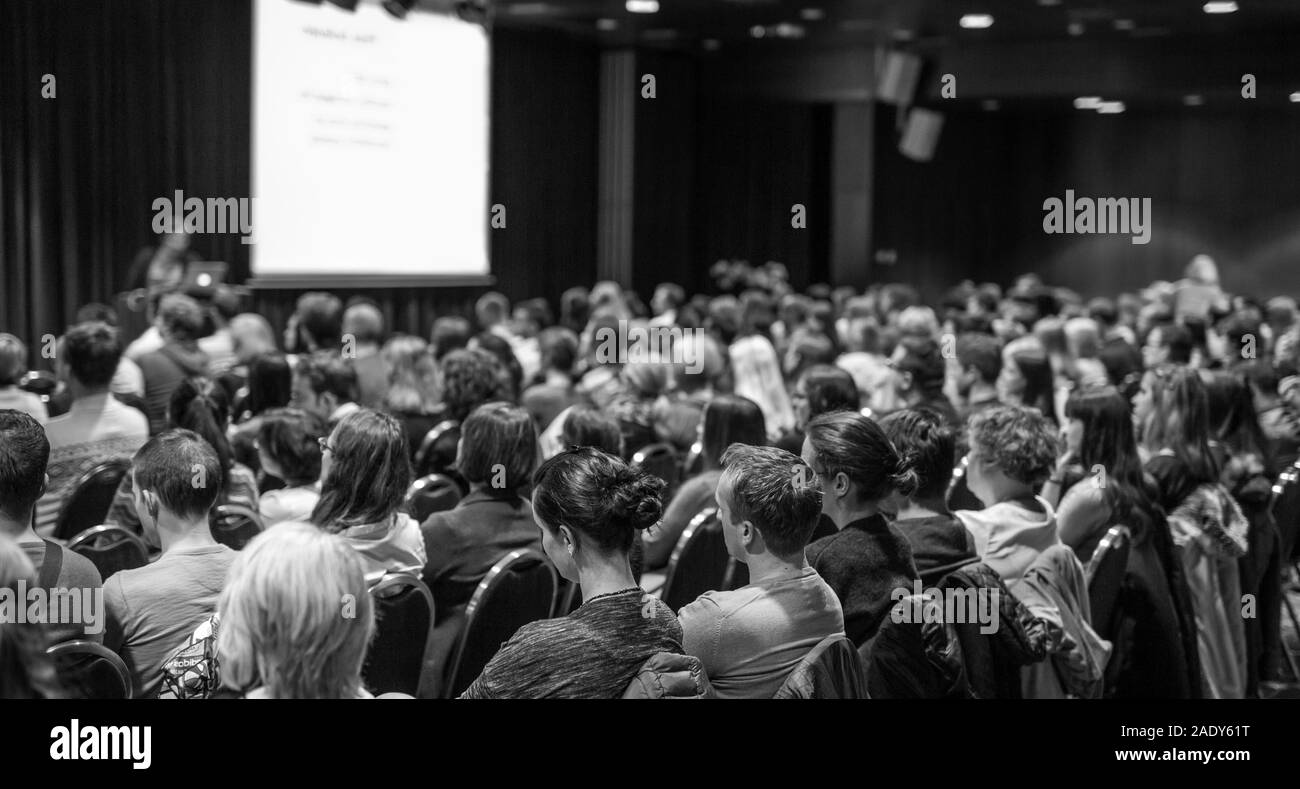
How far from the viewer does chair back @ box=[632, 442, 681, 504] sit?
182 inches

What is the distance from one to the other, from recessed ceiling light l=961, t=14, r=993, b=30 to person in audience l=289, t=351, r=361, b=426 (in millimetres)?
8785

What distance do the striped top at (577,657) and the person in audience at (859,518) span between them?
668mm

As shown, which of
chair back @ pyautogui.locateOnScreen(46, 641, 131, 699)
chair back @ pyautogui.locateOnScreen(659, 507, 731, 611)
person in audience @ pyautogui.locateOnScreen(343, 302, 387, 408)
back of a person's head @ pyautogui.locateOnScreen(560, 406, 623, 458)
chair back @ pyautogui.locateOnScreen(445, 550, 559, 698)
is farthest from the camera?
person in audience @ pyautogui.locateOnScreen(343, 302, 387, 408)

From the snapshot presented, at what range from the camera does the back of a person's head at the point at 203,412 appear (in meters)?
3.79

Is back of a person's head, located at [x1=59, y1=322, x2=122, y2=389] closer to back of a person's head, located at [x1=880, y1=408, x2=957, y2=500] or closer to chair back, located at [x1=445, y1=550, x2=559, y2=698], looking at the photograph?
chair back, located at [x1=445, y1=550, x2=559, y2=698]

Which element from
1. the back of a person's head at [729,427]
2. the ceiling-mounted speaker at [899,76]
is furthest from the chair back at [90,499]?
the ceiling-mounted speaker at [899,76]

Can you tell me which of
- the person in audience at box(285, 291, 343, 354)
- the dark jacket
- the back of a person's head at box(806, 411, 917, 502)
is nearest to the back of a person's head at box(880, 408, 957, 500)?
the back of a person's head at box(806, 411, 917, 502)

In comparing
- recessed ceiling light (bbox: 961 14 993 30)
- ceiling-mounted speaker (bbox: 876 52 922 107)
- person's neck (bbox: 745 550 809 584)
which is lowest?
person's neck (bbox: 745 550 809 584)

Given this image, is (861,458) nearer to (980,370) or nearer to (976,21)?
(980,370)

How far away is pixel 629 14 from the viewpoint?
12414mm

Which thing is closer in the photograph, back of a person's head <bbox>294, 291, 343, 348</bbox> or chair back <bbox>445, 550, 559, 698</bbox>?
chair back <bbox>445, 550, 559, 698</bbox>
